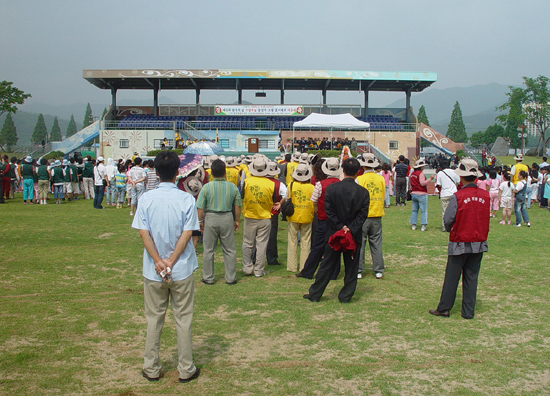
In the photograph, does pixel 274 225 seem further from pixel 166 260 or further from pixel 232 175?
pixel 166 260

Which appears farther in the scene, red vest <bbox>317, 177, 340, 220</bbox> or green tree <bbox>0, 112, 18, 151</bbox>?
green tree <bbox>0, 112, 18, 151</bbox>

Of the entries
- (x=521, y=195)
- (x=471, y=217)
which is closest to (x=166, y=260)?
(x=471, y=217)

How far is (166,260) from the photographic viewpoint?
3793 mm

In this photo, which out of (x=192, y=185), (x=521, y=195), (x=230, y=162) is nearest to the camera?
(x=192, y=185)

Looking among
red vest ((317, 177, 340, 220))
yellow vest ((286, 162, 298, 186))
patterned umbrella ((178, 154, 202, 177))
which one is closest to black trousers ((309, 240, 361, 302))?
red vest ((317, 177, 340, 220))

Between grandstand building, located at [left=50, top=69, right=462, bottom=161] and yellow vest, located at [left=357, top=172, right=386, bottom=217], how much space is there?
25.8 m

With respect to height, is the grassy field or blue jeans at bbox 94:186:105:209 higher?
blue jeans at bbox 94:186:105:209

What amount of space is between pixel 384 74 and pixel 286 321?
3727cm

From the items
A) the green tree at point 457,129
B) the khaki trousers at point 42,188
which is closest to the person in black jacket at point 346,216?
the khaki trousers at point 42,188

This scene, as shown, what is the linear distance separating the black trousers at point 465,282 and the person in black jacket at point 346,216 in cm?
112

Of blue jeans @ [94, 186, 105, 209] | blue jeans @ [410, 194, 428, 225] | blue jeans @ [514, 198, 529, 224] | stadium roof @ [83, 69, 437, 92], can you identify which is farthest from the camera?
stadium roof @ [83, 69, 437, 92]

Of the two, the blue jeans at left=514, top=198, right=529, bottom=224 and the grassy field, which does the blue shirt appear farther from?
the blue jeans at left=514, top=198, right=529, bottom=224

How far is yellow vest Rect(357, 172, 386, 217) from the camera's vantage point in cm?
707

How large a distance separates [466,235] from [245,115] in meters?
35.6
